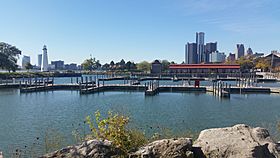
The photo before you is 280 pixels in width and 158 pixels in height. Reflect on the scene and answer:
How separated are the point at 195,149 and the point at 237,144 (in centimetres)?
87

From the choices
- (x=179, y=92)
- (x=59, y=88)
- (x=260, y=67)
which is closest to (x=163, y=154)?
(x=179, y=92)

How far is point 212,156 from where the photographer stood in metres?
5.61

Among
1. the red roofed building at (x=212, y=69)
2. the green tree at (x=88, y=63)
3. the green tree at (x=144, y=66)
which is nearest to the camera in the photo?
the red roofed building at (x=212, y=69)

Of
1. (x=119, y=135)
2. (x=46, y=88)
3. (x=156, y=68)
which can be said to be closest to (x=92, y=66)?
(x=156, y=68)

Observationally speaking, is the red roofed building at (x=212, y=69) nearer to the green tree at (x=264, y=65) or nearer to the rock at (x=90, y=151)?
the green tree at (x=264, y=65)

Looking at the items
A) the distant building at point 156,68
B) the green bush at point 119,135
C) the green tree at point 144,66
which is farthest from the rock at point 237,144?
the green tree at point 144,66

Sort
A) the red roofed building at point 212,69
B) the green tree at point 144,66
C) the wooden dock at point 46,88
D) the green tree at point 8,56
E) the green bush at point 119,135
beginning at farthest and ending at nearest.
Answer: the green tree at point 144,66 → the red roofed building at point 212,69 → the green tree at point 8,56 → the wooden dock at point 46,88 → the green bush at point 119,135

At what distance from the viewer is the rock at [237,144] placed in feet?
18.0

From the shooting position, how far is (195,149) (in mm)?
5770

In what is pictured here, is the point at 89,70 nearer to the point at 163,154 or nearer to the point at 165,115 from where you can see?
the point at 165,115

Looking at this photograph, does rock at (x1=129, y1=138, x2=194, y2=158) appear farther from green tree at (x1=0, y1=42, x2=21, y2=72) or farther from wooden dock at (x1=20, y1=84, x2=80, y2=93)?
green tree at (x1=0, y1=42, x2=21, y2=72)

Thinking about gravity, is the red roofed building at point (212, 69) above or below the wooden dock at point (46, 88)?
above

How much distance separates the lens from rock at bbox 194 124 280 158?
5.48m

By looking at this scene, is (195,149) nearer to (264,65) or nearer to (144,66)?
(264,65)
